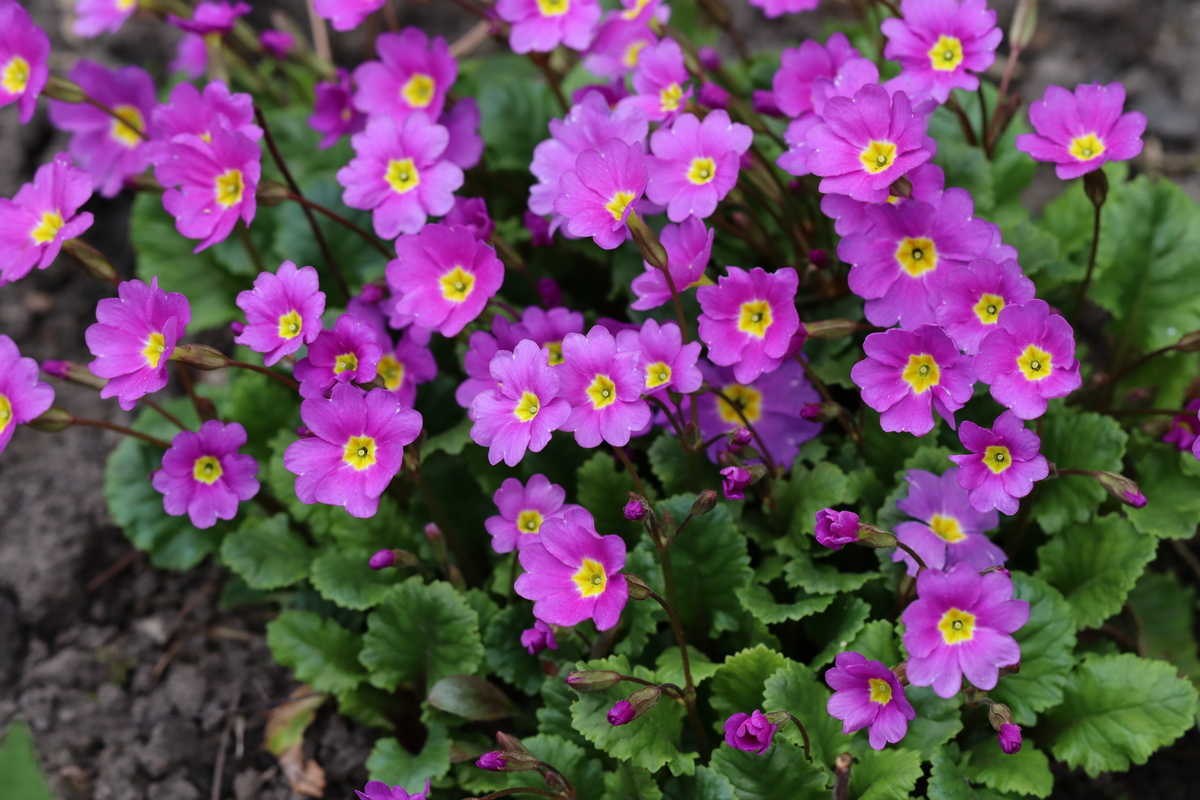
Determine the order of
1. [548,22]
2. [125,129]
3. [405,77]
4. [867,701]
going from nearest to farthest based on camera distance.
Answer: [867,701] → [548,22] → [405,77] → [125,129]

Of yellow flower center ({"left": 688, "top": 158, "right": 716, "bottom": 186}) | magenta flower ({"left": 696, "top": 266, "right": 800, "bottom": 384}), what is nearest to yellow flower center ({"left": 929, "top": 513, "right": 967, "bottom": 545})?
magenta flower ({"left": 696, "top": 266, "right": 800, "bottom": 384})

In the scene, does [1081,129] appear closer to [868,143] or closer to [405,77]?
[868,143]

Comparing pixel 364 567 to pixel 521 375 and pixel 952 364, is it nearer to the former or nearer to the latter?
pixel 521 375

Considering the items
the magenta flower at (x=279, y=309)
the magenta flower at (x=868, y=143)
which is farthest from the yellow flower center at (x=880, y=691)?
the magenta flower at (x=279, y=309)

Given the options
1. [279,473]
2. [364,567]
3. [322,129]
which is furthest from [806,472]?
[322,129]

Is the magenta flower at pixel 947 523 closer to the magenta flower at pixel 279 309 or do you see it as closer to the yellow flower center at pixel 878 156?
the yellow flower center at pixel 878 156

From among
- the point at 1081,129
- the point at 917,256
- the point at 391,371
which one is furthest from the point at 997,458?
the point at 391,371
